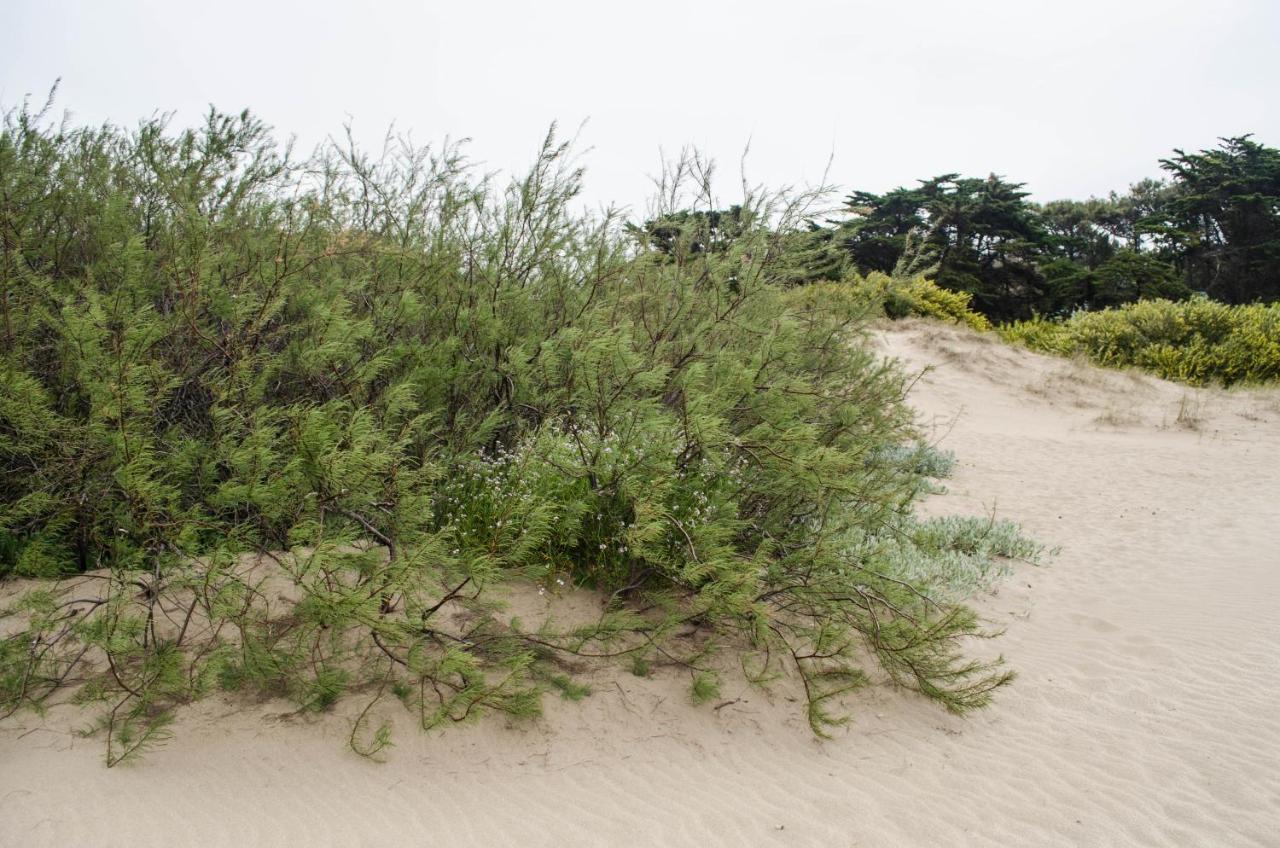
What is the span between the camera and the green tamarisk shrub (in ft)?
11.0

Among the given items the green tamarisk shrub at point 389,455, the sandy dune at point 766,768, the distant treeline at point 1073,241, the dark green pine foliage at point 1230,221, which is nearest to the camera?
the sandy dune at point 766,768

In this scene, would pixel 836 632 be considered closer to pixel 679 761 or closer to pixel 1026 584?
pixel 679 761

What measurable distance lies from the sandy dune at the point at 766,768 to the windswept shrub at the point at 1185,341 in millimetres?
13077

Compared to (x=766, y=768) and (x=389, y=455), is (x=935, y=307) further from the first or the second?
(x=389, y=455)

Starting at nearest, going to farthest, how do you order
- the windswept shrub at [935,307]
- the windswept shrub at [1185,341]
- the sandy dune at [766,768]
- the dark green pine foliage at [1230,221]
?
the sandy dune at [766,768], the windswept shrub at [1185,341], the windswept shrub at [935,307], the dark green pine foliage at [1230,221]

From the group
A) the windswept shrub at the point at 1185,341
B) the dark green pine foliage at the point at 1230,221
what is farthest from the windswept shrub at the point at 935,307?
the dark green pine foliage at the point at 1230,221

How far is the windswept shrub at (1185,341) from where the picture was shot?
16.7m

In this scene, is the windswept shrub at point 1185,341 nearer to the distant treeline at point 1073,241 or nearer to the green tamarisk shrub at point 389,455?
the distant treeline at point 1073,241

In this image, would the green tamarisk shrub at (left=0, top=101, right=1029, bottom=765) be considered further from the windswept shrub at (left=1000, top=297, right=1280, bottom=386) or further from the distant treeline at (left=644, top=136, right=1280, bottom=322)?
the distant treeline at (left=644, top=136, right=1280, bottom=322)

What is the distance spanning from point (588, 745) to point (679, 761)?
41cm

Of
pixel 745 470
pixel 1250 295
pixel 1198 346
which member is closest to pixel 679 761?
pixel 745 470

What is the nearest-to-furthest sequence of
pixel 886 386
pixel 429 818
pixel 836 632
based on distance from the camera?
pixel 429 818, pixel 836 632, pixel 886 386

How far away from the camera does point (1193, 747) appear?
13.5 feet

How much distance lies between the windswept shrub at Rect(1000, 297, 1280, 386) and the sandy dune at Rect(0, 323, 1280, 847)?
13.1 meters
